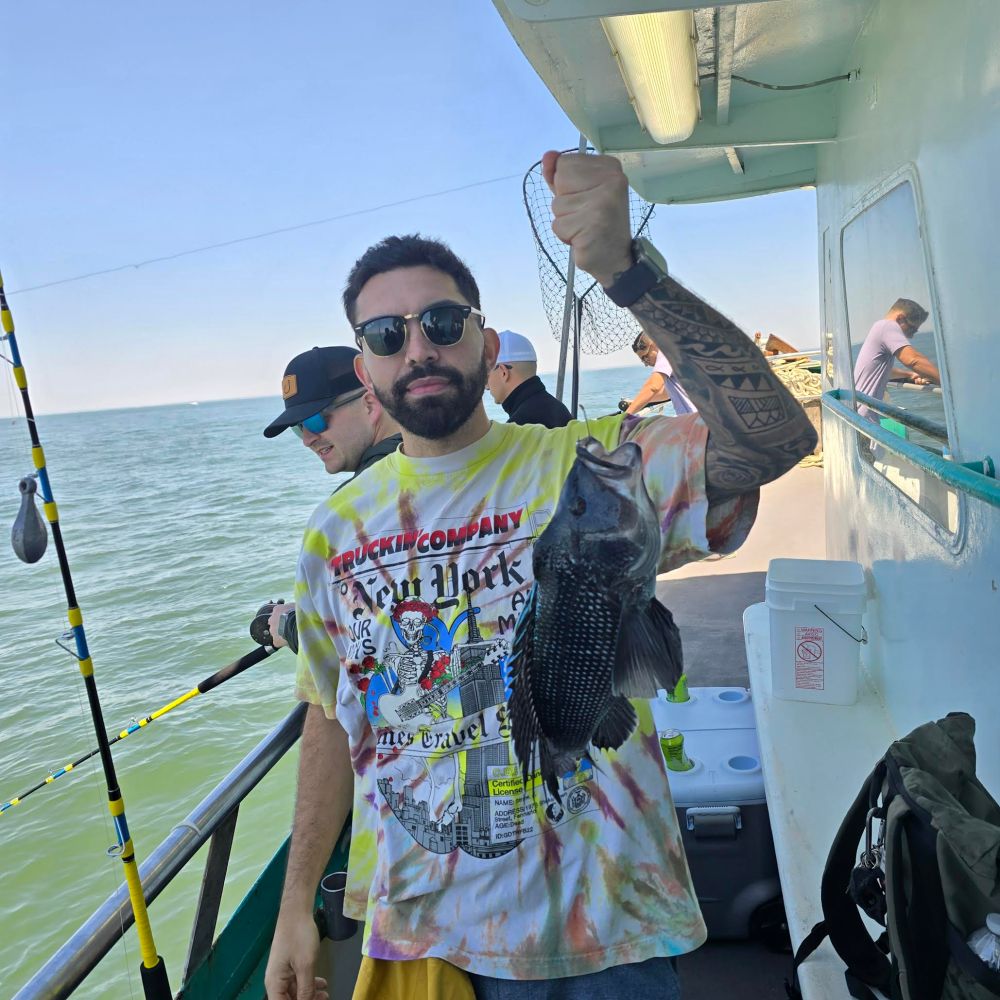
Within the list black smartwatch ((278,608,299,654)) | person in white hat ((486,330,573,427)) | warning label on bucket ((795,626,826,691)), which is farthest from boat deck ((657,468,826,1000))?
black smartwatch ((278,608,299,654))

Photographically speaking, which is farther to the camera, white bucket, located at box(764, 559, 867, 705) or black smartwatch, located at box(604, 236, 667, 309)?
white bucket, located at box(764, 559, 867, 705)

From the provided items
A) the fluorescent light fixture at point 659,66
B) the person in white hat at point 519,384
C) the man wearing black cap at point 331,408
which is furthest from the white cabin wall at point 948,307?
the man wearing black cap at point 331,408

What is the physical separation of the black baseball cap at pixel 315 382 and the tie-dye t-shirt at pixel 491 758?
131 centimetres

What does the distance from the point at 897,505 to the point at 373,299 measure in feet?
7.00

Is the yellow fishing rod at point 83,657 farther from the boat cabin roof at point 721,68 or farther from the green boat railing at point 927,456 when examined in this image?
Answer: the green boat railing at point 927,456

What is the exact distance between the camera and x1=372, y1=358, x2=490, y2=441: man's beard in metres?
1.48

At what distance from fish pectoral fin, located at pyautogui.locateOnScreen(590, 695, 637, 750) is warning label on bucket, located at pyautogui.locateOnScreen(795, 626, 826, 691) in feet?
6.12

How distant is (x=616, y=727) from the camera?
1394mm

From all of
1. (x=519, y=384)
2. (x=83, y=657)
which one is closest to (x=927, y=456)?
(x=83, y=657)

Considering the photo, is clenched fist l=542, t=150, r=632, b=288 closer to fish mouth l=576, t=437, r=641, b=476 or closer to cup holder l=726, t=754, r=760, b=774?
fish mouth l=576, t=437, r=641, b=476

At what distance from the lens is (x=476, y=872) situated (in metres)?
1.47

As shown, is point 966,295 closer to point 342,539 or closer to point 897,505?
point 897,505

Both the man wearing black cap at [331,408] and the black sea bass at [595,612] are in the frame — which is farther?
the man wearing black cap at [331,408]

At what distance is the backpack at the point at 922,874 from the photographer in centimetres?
Answer: 124
